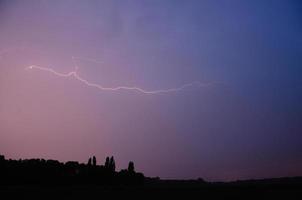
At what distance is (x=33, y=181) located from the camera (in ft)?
199

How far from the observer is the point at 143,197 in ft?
116

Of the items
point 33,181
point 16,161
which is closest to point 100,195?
point 33,181

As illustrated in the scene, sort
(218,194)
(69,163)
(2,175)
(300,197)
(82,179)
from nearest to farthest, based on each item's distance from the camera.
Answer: (300,197) → (218,194) → (2,175) → (82,179) → (69,163)

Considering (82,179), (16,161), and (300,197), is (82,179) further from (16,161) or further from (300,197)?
(300,197)

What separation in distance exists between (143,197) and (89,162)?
37.6m

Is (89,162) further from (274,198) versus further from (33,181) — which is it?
(274,198)

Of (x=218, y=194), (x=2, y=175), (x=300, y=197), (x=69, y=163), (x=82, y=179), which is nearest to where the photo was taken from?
(x=300, y=197)

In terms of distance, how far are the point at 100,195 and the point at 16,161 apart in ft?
108

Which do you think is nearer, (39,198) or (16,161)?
(39,198)

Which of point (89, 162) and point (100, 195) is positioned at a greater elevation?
point (89, 162)

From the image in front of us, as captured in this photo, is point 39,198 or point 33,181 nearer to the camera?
point 39,198

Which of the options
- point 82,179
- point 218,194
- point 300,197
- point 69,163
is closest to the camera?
point 300,197

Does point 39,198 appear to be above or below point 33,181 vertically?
below

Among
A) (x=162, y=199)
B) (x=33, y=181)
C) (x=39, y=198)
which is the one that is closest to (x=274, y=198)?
(x=162, y=199)
